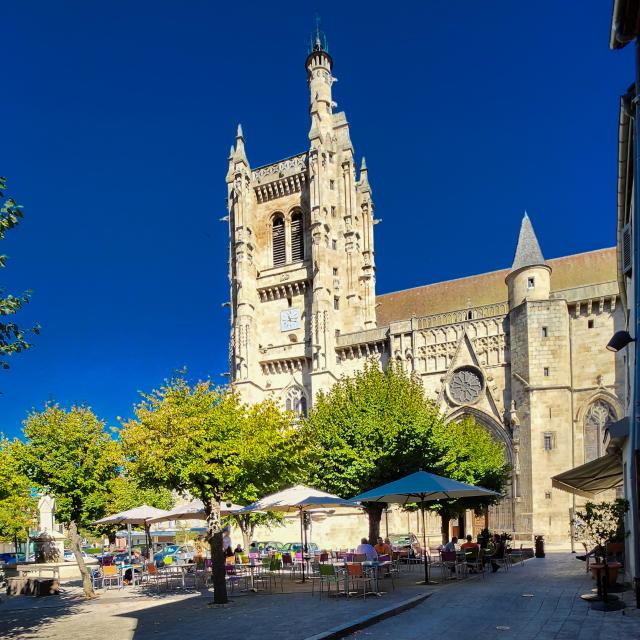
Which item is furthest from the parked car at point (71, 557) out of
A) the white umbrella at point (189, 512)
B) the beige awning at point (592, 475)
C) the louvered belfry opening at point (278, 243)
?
the louvered belfry opening at point (278, 243)

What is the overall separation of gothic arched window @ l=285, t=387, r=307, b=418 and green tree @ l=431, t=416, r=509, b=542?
1232cm

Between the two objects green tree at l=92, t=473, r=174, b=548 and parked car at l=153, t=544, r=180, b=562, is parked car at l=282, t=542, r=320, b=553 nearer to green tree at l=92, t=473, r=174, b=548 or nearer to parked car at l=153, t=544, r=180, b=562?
parked car at l=153, t=544, r=180, b=562

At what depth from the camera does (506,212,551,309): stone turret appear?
1460 inches

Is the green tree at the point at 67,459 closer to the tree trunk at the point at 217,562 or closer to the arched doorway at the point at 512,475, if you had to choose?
the tree trunk at the point at 217,562

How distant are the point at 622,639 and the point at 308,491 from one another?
10.4 metres

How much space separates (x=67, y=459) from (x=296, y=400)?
2680cm

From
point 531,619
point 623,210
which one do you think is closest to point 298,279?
point 623,210

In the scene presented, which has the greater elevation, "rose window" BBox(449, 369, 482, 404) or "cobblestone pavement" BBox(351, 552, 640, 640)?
"rose window" BBox(449, 369, 482, 404)

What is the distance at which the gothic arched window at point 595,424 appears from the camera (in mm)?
34219

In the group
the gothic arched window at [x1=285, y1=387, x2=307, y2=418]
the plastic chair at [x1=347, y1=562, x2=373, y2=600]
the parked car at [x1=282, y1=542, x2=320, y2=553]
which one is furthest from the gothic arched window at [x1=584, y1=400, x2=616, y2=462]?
the plastic chair at [x1=347, y1=562, x2=373, y2=600]

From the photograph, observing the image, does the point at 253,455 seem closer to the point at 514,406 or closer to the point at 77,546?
the point at 77,546

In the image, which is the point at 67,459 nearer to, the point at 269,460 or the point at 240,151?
the point at 269,460

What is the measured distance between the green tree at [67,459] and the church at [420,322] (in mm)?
22582

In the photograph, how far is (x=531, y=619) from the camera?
1059 centimetres
